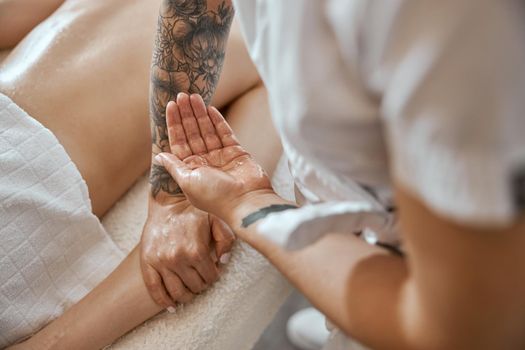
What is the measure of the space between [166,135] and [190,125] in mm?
84

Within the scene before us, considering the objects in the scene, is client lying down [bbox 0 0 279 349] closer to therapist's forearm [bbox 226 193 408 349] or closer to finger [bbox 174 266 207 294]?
finger [bbox 174 266 207 294]

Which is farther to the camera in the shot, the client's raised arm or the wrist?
the wrist

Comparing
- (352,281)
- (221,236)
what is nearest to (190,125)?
(221,236)

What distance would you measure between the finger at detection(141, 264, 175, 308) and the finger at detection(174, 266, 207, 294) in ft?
0.13

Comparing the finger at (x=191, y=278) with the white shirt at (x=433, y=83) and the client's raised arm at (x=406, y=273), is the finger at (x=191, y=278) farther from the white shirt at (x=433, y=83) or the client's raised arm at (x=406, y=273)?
the white shirt at (x=433, y=83)

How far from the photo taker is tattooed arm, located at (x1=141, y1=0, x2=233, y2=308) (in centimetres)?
108

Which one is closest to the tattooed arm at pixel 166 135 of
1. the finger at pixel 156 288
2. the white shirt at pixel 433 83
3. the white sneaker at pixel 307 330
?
the finger at pixel 156 288

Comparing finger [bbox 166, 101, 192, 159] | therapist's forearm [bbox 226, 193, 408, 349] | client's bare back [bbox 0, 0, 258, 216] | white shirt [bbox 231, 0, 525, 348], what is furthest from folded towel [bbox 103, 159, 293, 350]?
white shirt [bbox 231, 0, 525, 348]

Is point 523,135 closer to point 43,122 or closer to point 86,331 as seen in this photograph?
point 86,331

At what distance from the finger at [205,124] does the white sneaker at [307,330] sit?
1.87ft

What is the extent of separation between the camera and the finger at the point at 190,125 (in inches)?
43.1

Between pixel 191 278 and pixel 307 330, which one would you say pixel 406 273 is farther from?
pixel 307 330

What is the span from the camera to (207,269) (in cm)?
111

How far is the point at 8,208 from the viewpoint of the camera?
3.54 ft
